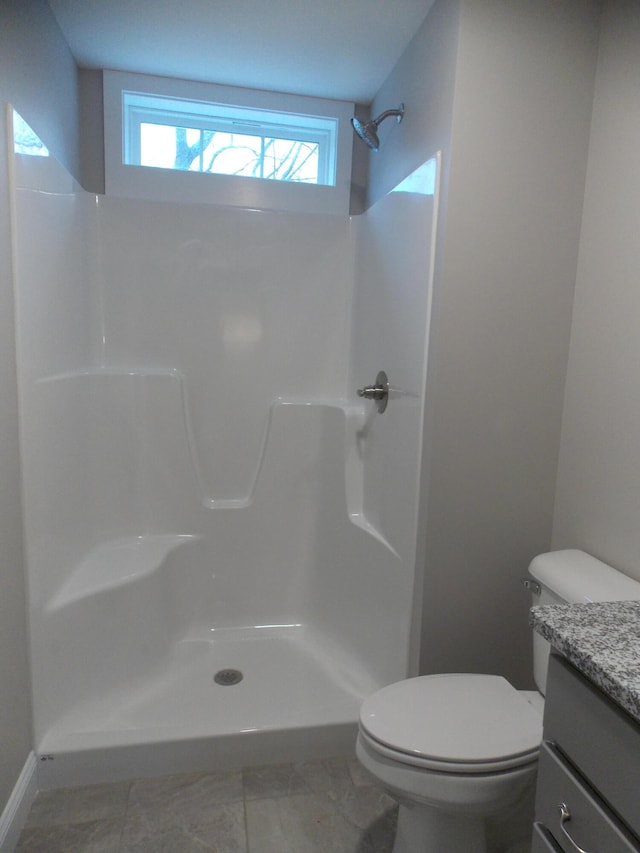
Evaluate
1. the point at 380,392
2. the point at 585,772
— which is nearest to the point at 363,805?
the point at 585,772

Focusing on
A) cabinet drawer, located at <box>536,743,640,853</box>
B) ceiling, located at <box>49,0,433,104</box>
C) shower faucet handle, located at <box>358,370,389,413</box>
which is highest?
ceiling, located at <box>49,0,433,104</box>

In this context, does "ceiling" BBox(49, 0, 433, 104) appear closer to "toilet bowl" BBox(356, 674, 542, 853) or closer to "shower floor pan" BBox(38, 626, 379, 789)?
"toilet bowl" BBox(356, 674, 542, 853)

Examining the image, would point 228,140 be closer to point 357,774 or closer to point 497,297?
point 497,297

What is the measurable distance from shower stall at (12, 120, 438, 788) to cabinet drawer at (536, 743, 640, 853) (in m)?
0.76

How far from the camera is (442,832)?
1.19 m

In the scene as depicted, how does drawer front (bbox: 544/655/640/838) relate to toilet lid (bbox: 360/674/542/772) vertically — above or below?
above

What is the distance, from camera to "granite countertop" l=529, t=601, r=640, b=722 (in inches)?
27.0

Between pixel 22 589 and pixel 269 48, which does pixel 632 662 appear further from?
pixel 269 48

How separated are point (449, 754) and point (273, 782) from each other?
75cm

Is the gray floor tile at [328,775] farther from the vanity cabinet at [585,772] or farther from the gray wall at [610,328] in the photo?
the gray wall at [610,328]

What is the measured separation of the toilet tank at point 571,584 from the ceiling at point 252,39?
1602mm

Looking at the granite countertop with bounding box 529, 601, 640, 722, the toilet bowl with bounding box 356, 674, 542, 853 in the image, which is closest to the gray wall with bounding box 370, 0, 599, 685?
the toilet bowl with bounding box 356, 674, 542, 853

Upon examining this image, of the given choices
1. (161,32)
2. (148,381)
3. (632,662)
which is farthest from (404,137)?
Answer: (632,662)

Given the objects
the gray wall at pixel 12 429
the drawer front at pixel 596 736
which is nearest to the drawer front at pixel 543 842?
the drawer front at pixel 596 736
